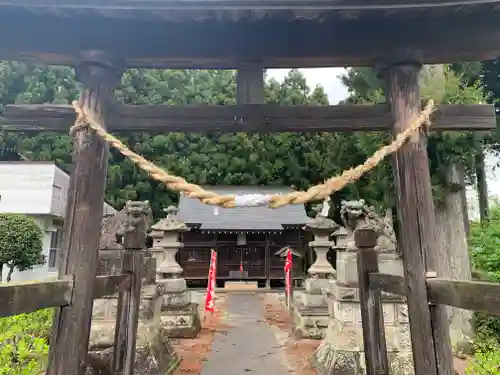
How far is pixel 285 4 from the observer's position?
2.74 meters

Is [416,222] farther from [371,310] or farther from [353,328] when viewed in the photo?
[353,328]

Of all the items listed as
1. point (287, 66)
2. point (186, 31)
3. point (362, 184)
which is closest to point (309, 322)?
point (287, 66)

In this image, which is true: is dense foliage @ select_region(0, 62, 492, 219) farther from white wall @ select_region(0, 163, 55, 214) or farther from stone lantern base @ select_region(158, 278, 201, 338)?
stone lantern base @ select_region(158, 278, 201, 338)

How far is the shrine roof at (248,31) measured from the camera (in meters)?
2.70

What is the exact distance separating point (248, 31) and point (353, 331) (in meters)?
4.47

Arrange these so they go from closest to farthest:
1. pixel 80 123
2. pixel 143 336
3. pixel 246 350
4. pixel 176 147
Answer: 1. pixel 80 123
2. pixel 143 336
3. pixel 246 350
4. pixel 176 147

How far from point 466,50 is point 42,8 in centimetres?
328

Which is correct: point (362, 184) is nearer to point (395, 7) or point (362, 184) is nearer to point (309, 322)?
point (309, 322)

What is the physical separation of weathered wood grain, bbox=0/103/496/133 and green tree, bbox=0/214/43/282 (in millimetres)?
10735

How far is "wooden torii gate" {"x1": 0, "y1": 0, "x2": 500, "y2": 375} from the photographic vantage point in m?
2.68

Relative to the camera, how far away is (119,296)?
13.2 feet

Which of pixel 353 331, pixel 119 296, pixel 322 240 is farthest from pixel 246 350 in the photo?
pixel 119 296

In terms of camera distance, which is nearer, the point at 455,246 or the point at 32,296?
the point at 32,296

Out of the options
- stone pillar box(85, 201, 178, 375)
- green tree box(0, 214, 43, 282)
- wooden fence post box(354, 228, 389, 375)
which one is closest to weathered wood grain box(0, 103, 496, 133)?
wooden fence post box(354, 228, 389, 375)
